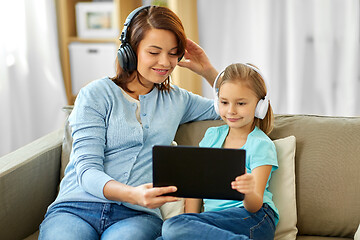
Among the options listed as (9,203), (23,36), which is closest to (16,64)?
(23,36)

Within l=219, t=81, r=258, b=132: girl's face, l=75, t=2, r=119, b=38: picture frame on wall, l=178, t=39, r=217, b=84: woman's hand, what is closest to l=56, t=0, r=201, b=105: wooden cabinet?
l=75, t=2, r=119, b=38: picture frame on wall

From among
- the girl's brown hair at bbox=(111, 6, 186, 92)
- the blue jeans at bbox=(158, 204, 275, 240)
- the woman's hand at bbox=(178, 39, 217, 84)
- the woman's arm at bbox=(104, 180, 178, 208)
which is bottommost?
the blue jeans at bbox=(158, 204, 275, 240)

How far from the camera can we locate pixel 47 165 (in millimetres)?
1813

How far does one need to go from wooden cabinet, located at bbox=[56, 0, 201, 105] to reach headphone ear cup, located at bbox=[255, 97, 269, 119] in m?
1.57

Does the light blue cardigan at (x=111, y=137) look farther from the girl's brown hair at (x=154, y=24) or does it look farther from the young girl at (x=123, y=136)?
the girl's brown hair at (x=154, y=24)

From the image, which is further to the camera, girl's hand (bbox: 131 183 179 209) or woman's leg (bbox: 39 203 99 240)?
woman's leg (bbox: 39 203 99 240)

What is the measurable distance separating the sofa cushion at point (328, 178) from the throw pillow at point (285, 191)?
2.2 inches

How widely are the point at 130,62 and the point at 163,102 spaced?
19 cm

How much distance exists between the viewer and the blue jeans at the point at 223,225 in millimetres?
1405

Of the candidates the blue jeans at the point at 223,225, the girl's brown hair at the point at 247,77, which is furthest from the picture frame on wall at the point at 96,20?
the blue jeans at the point at 223,225

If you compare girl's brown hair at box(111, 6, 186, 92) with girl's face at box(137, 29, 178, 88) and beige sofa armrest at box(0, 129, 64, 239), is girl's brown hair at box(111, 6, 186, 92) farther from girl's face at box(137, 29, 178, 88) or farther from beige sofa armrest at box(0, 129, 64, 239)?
beige sofa armrest at box(0, 129, 64, 239)

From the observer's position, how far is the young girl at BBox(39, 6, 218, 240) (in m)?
1.49

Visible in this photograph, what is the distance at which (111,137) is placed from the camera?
5.26 ft

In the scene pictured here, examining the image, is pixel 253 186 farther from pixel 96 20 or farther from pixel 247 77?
pixel 96 20
